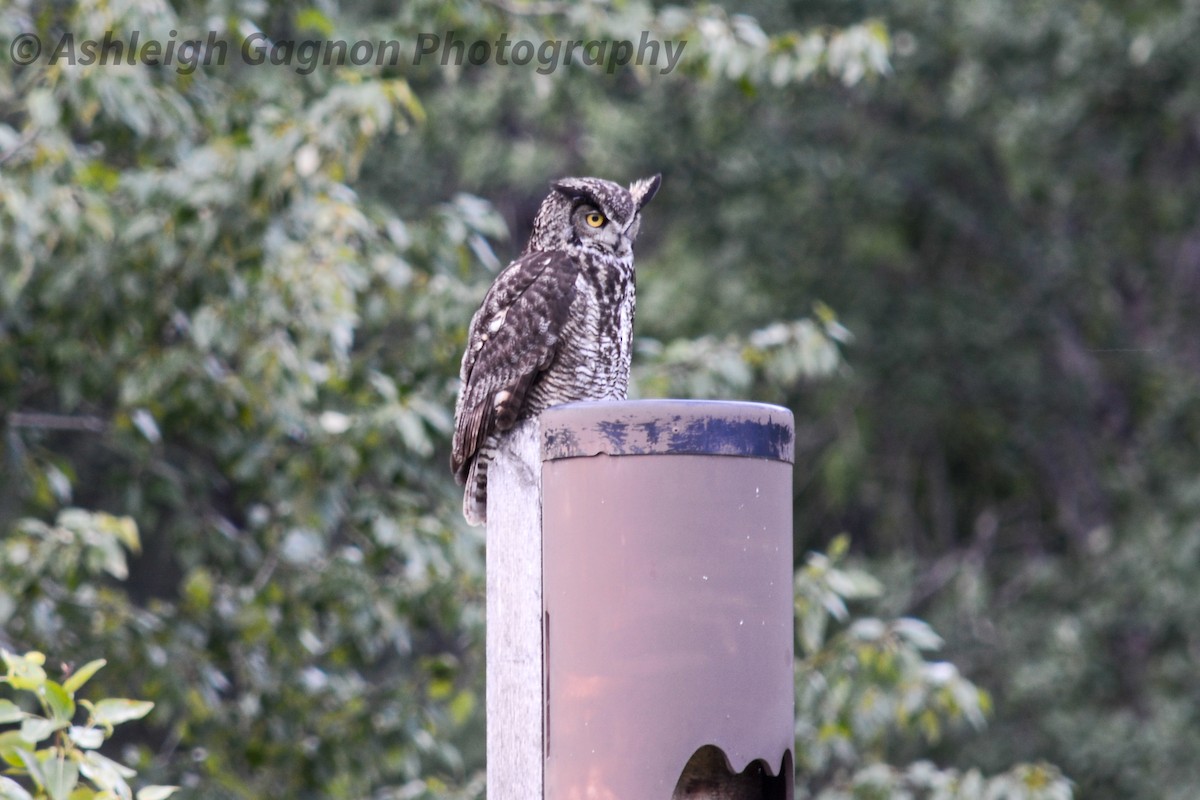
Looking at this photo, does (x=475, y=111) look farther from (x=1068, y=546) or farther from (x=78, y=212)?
(x=78, y=212)

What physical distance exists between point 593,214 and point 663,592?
1693mm

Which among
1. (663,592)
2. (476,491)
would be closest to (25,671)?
(663,592)

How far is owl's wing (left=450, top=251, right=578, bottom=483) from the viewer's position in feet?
11.3

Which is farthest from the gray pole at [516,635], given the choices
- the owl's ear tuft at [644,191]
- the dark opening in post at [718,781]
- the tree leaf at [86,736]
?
the owl's ear tuft at [644,191]

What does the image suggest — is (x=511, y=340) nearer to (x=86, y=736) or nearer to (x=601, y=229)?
(x=601, y=229)

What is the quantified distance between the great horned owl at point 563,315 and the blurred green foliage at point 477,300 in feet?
3.11

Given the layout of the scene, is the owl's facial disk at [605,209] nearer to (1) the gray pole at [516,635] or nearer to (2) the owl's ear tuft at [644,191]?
(2) the owl's ear tuft at [644,191]

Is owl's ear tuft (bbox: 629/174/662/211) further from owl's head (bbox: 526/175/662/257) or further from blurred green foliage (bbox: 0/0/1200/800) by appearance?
blurred green foliage (bbox: 0/0/1200/800)

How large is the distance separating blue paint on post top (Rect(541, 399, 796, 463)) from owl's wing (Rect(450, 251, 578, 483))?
1085 millimetres

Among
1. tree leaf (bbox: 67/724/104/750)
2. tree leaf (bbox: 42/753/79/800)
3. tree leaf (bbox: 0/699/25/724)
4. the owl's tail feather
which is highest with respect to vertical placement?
the owl's tail feather

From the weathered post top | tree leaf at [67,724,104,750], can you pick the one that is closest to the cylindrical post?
the weathered post top

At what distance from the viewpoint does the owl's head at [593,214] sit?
12.2 ft

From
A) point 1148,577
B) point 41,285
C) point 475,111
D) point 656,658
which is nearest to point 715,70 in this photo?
point 41,285

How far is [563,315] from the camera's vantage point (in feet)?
12.1
